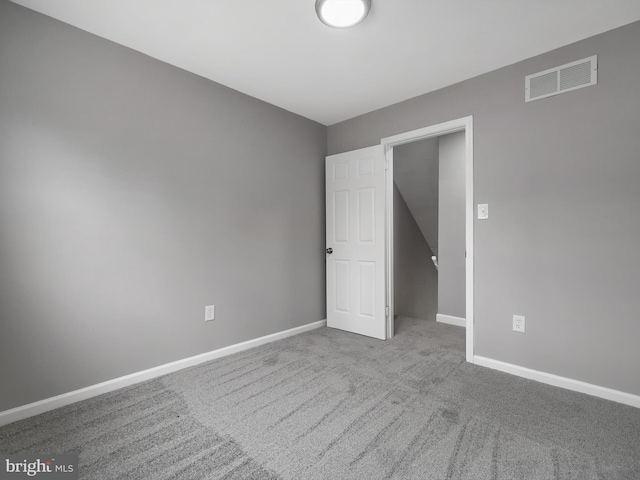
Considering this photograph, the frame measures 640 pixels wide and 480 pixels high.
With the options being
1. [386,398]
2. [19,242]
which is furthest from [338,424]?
[19,242]

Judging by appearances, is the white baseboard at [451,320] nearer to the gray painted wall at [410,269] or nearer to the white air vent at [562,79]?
the gray painted wall at [410,269]

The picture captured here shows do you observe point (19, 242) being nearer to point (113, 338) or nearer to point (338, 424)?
point (113, 338)

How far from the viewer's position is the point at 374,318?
3205 millimetres

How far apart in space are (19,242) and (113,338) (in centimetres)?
83

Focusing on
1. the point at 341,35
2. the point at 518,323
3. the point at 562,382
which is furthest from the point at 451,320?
the point at 341,35

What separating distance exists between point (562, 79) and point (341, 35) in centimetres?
162

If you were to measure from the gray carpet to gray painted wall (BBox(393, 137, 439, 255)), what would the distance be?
8.40ft

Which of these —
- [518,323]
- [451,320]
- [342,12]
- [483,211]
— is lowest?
[451,320]

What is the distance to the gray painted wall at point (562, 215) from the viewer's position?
195cm

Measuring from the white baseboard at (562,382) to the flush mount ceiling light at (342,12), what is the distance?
107 inches

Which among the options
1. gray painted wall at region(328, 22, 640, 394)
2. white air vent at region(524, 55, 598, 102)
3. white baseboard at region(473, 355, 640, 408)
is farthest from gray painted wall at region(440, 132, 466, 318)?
white air vent at region(524, 55, 598, 102)

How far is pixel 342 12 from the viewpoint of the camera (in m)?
1.80

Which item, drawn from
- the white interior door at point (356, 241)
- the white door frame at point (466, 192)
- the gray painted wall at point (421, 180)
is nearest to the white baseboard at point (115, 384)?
the white interior door at point (356, 241)

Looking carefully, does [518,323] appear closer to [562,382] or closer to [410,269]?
[562,382]
